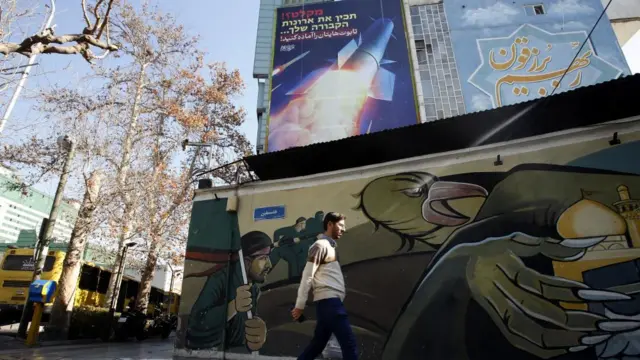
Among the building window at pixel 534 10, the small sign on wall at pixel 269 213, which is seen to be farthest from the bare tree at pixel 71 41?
the building window at pixel 534 10

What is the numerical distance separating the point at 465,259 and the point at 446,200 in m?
0.93

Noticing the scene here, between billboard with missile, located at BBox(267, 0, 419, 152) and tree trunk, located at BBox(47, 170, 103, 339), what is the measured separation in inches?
279

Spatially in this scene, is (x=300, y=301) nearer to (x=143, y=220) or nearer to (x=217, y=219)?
(x=217, y=219)

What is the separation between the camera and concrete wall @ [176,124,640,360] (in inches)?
182

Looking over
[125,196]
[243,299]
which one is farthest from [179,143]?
[243,299]

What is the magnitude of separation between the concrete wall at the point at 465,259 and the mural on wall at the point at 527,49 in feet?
39.2

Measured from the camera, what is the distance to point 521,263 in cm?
499

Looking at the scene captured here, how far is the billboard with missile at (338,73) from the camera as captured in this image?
16.3m

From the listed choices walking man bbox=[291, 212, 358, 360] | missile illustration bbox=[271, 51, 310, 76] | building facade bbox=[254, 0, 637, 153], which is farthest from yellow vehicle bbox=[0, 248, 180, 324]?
walking man bbox=[291, 212, 358, 360]

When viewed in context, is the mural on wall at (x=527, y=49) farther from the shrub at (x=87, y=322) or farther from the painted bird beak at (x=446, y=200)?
the shrub at (x=87, y=322)

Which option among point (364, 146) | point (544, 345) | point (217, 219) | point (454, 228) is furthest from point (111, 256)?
point (544, 345)

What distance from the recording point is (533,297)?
481 cm

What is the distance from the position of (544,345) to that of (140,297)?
52.2 feet

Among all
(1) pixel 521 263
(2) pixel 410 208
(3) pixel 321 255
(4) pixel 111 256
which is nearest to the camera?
(3) pixel 321 255
